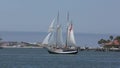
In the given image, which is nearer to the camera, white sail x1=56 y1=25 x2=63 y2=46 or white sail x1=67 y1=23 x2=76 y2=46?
white sail x1=67 y1=23 x2=76 y2=46

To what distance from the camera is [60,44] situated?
193m

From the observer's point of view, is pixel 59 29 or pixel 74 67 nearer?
pixel 74 67

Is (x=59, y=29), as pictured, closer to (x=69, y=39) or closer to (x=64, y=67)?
(x=69, y=39)

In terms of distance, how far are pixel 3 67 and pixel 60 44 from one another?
84.0 m

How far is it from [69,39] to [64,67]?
81.4m

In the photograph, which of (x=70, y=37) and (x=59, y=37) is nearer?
(x=59, y=37)

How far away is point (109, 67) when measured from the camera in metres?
115

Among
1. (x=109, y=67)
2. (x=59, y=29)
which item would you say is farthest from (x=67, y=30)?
(x=109, y=67)

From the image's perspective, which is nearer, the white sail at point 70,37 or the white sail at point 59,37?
the white sail at point 70,37

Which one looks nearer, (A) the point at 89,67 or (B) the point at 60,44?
(A) the point at 89,67

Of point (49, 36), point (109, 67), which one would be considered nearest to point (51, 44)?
point (49, 36)

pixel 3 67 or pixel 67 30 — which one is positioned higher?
pixel 67 30

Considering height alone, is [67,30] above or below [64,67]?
above

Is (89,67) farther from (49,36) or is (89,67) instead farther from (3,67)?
(49,36)
